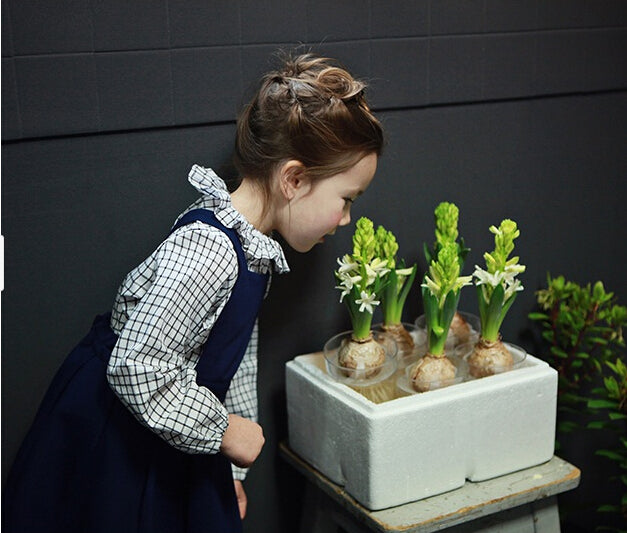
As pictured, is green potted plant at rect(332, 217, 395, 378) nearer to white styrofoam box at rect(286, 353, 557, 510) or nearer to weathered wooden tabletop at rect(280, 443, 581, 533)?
white styrofoam box at rect(286, 353, 557, 510)

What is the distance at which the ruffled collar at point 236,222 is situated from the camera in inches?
56.7

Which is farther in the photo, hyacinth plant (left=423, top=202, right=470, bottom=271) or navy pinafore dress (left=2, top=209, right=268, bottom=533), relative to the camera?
hyacinth plant (left=423, top=202, right=470, bottom=271)

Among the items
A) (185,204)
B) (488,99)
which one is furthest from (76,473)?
(488,99)

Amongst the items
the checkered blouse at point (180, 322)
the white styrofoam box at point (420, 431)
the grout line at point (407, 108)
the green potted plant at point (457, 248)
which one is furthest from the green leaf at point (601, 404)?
the checkered blouse at point (180, 322)

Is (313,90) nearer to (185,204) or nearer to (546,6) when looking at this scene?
(185,204)

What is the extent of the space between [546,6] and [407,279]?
2.25 feet

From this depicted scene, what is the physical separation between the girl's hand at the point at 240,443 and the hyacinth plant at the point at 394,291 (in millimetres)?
399

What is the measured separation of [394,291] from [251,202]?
1.23 feet

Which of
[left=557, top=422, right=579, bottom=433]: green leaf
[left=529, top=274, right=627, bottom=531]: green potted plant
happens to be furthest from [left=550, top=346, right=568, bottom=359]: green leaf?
[left=557, top=422, right=579, bottom=433]: green leaf

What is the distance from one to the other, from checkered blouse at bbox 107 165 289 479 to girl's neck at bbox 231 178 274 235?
0.04 m

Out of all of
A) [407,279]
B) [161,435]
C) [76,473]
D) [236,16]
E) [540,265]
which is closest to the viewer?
[161,435]

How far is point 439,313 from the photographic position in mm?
1633

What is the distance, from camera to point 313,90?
4.68 ft

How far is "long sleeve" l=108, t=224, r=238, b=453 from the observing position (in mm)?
1326
